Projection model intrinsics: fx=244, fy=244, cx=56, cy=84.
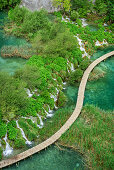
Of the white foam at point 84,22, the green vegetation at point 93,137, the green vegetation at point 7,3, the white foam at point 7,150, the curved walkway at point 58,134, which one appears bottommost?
the green vegetation at point 93,137

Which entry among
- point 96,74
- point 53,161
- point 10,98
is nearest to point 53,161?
point 53,161

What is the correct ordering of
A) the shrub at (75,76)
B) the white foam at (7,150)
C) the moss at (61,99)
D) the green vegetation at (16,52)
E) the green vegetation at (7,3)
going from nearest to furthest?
the white foam at (7,150) < the moss at (61,99) < the shrub at (75,76) < the green vegetation at (16,52) < the green vegetation at (7,3)

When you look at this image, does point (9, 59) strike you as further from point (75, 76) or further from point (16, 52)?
point (75, 76)

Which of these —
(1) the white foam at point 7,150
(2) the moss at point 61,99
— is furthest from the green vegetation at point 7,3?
(1) the white foam at point 7,150

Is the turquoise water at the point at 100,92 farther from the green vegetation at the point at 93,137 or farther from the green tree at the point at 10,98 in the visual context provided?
the green tree at the point at 10,98

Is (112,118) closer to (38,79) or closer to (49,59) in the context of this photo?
(38,79)

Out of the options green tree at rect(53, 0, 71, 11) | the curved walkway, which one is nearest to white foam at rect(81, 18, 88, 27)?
green tree at rect(53, 0, 71, 11)

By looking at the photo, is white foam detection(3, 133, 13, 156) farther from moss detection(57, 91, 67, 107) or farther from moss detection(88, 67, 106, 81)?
moss detection(88, 67, 106, 81)
